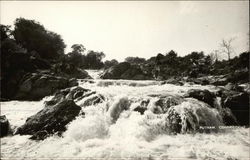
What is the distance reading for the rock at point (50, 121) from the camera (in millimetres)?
7055

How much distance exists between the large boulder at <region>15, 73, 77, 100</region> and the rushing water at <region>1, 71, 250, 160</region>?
6513 mm

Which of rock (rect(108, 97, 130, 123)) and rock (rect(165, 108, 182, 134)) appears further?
rock (rect(108, 97, 130, 123))

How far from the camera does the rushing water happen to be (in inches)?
215

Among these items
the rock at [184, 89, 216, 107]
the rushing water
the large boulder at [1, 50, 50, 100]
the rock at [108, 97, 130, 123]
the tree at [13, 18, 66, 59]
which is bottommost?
the rushing water

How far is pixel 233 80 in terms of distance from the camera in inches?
820

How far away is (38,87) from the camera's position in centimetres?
1530

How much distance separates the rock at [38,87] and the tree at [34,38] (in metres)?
15.9

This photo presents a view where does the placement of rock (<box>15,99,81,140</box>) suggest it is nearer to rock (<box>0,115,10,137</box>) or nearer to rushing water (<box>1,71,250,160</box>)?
rushing water (<box>1,71,250,160</box>)

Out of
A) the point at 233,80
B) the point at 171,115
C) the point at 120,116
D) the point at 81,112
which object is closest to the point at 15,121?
the point at 81,112

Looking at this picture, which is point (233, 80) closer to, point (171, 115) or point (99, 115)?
point (171, 115)

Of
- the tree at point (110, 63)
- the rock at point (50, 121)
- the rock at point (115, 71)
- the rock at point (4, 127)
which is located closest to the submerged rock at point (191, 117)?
the rock at point (50, 121)

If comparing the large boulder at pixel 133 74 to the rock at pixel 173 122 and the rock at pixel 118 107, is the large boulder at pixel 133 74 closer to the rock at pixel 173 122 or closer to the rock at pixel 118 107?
the rock at pixel 118 107

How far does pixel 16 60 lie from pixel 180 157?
61.0 ft

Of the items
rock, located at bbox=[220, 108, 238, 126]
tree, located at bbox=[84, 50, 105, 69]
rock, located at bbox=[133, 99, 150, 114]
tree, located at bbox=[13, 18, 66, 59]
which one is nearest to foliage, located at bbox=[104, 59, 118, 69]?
tree, located at bbox=[84, 50, 105, 69]
